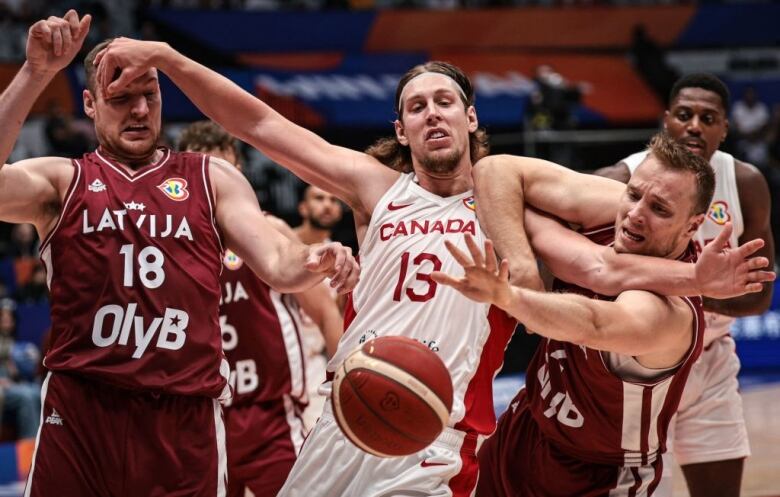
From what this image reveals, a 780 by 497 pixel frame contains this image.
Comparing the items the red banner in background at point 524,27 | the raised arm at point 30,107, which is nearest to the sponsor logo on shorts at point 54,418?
the raised arm at point 30,107

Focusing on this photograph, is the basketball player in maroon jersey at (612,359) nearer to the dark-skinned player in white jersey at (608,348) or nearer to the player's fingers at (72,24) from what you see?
the dark-skinned player in white jersey at (608,348)

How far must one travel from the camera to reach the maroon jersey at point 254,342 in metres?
5.79

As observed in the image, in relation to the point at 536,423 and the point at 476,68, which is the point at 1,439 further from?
the point at 476,68

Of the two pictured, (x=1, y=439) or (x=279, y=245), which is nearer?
(x=279, y=245)

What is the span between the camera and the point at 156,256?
4016mm

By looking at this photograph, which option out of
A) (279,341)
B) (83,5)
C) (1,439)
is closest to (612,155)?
(83,5)

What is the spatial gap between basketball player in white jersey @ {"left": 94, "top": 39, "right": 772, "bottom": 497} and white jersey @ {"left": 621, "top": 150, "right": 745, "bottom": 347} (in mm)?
1627

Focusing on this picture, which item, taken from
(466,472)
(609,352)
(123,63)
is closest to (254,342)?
(466,472)

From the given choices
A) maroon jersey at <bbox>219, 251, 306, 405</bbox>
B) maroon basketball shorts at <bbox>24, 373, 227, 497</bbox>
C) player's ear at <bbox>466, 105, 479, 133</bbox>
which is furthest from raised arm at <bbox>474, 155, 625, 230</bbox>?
maroon jersey at <bbox>219, 251, 306, 405</bbox>

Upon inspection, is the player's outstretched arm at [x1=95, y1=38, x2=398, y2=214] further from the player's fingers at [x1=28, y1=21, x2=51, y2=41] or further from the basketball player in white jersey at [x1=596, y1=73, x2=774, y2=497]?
the basketball player in white jersey at [x1=596, y1=73, x2=774, y2=497]

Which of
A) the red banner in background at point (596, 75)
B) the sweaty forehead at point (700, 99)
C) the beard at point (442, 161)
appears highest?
the red banner in background at point (596, 75)

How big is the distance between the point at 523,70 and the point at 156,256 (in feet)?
55.4

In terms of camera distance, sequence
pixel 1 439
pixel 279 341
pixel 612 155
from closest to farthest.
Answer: pixel 279 341 < pixel 1 439 < pixel 612 155

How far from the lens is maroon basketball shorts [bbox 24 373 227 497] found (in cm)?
386
